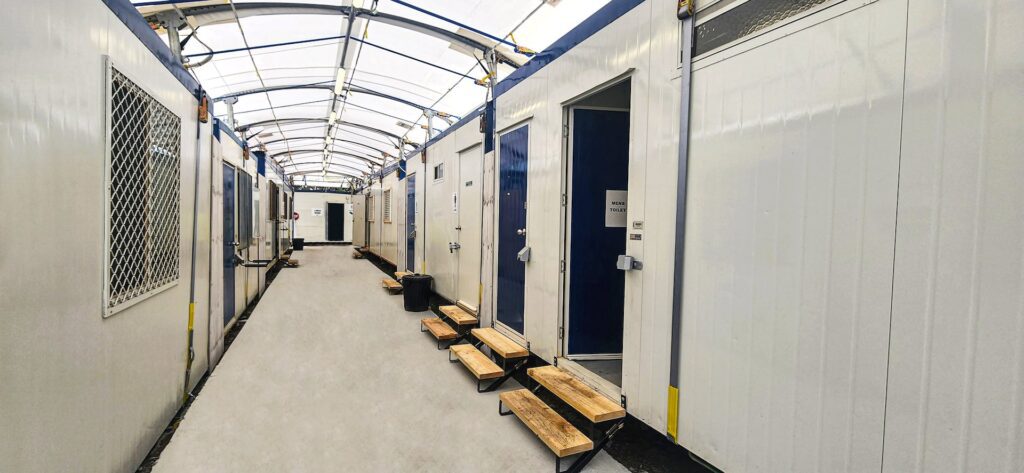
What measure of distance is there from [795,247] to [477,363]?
266 centimetres

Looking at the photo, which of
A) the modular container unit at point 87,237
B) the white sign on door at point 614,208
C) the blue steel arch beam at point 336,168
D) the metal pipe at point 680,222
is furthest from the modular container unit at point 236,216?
the blue steel arch beam at point 336,168

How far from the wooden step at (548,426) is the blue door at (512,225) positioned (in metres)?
1.10

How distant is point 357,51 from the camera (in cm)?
556

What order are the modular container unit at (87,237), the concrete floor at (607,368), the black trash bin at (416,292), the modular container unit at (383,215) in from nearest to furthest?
the modular container unit at (87,237) < the concrete floor at (607,368) < the black trash bin at (416,292) < the modular container unit at (383,215)

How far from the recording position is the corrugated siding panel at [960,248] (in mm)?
1222

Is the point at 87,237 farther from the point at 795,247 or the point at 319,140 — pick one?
the point at 319,140

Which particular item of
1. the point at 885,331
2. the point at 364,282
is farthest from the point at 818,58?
the point at 364,282

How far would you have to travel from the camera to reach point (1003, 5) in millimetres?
1239

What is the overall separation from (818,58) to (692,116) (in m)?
0.61

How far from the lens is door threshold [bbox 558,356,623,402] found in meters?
2.80

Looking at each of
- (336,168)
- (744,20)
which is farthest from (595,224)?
(336,168)

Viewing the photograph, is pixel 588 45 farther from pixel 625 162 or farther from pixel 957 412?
pixel 957 412

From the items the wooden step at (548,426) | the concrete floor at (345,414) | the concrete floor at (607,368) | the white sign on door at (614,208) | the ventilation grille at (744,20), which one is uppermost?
the ventilation grille at (744,20)

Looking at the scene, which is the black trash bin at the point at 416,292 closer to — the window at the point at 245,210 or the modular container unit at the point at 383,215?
the window at the point at 245,210
